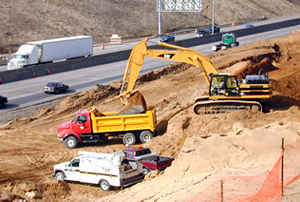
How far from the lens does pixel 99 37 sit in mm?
80750

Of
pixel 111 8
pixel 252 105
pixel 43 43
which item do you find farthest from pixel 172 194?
pixel 111 8

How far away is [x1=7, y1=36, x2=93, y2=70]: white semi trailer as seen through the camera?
51.8 metres

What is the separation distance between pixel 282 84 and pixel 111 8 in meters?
59.8

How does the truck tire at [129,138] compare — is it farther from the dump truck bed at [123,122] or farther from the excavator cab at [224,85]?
the excavator cab at [224,85]

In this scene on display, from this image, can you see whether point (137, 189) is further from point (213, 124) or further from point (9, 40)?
point (9, 40)

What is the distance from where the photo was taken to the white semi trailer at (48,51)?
5181 centimetres

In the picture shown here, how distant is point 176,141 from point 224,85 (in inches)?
163

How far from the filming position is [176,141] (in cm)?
2497

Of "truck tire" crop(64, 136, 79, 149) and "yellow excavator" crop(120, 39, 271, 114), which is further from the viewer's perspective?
"yellow excavator" crop(120, 39, 271, 114)

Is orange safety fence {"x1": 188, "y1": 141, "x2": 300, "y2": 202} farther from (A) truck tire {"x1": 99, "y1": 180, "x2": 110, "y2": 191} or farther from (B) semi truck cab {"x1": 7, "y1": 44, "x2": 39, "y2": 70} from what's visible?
(B) semi truck cab {"x1": 7, "y1": 44, "x2": 39, "y2": 70}

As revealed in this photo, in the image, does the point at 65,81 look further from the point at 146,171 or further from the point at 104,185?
the point at 104,185

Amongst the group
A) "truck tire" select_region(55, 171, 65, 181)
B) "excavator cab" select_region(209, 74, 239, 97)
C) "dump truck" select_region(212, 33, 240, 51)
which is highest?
"dump truck" select_region(212, 33, 240, 51)

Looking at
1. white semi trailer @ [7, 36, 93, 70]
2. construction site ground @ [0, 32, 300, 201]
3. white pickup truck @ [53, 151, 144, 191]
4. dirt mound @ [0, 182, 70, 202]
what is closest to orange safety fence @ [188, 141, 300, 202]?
construction site ground @ [0, 32, 300, 201]

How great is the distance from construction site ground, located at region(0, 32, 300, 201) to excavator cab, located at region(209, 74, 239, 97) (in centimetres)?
118
